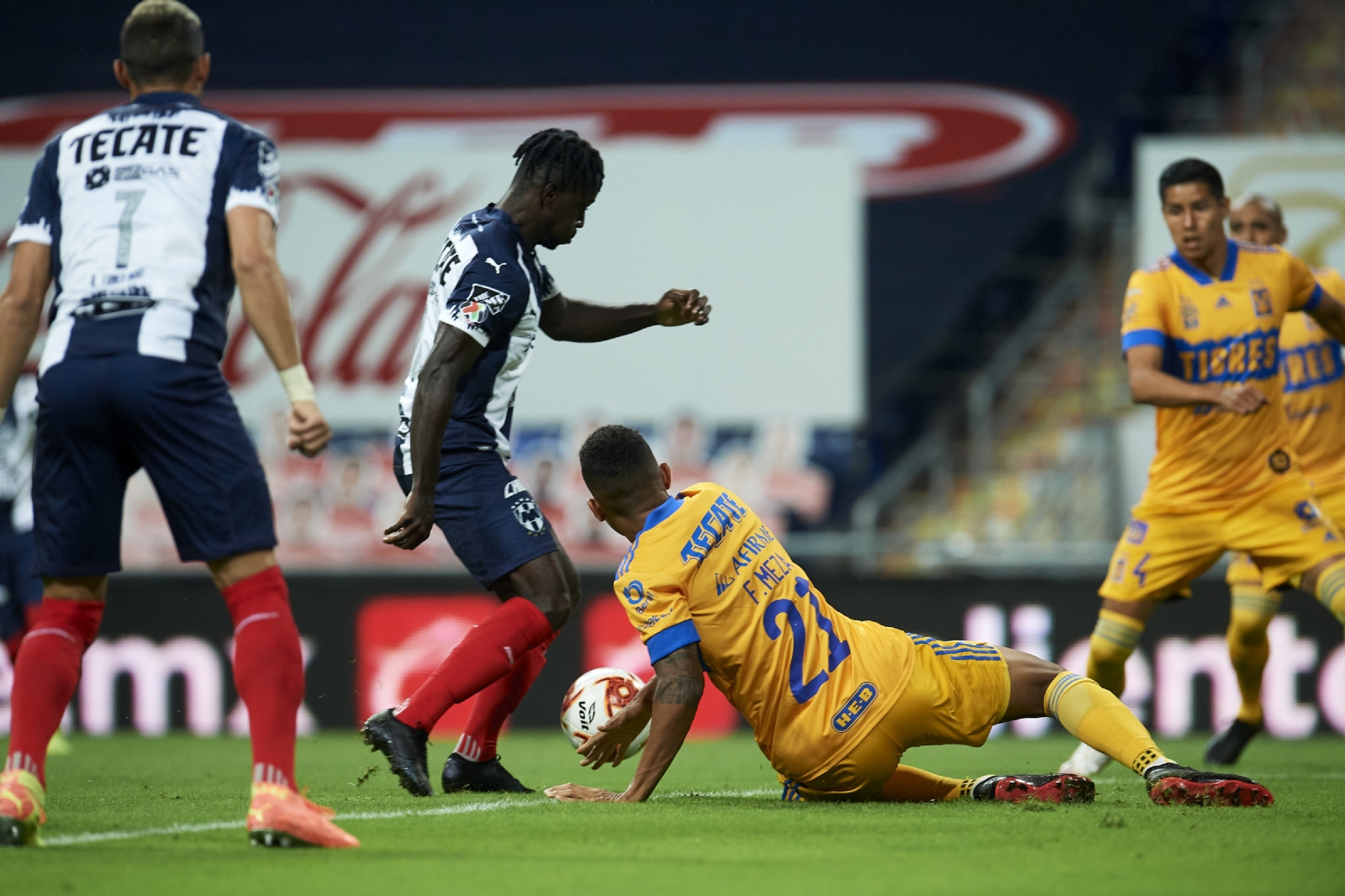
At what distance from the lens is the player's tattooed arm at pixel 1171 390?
5523 mm

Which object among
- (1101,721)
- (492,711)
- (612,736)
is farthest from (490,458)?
(1101,721)

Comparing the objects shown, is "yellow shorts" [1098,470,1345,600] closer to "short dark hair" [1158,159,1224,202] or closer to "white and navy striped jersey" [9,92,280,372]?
"short dark hair" [1158,159,1224,202]

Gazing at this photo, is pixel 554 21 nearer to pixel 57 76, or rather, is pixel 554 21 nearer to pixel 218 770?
pixel 57 76

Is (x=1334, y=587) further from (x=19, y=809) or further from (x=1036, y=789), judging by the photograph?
(x=19, y=809)

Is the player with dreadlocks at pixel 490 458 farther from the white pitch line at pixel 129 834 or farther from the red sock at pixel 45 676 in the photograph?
the red sock at pixel 45 676

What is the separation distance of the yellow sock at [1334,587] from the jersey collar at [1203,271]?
1224 millimetres

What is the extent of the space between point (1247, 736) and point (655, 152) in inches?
352

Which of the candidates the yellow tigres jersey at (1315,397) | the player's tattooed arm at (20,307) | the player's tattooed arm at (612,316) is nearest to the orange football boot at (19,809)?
the player's tattooed arm at (20,307)

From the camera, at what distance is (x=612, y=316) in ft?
19.7

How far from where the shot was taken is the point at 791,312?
14141 mm

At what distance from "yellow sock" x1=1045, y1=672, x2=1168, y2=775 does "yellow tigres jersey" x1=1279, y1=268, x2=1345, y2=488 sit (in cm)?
304

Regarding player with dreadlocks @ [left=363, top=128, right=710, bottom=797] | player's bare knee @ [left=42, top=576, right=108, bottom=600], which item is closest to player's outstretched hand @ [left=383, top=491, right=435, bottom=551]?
player with dreadlocks @ [left=363, top=128, right=710, bottom=797]

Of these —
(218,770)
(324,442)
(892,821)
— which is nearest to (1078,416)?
(218,770)

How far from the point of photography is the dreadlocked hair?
5.35 meters
